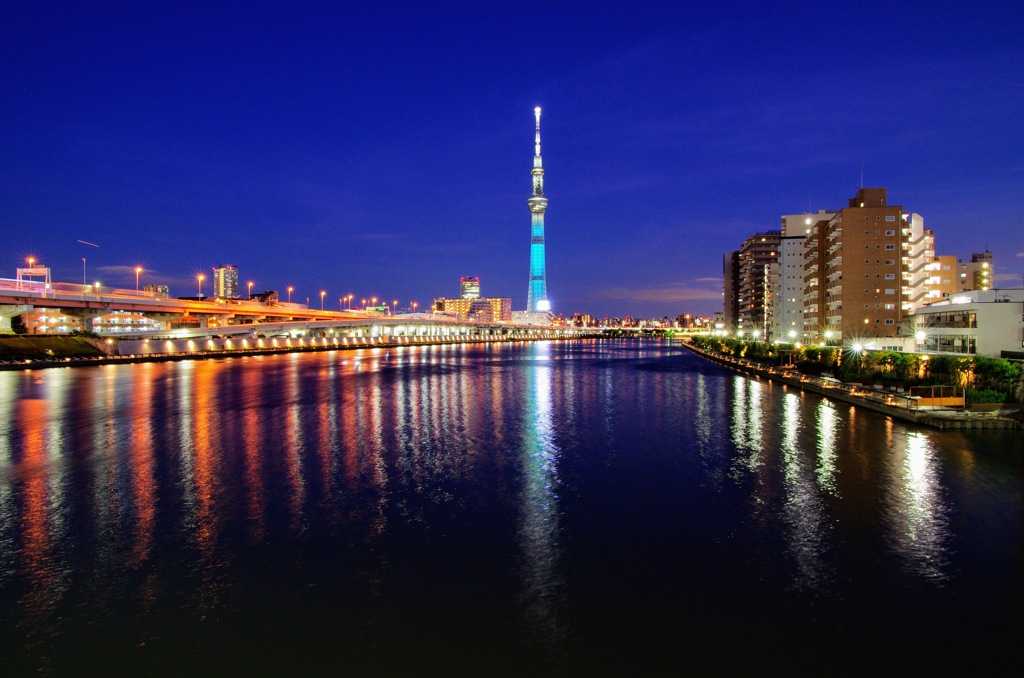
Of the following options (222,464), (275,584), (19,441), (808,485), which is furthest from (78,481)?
(808,485)

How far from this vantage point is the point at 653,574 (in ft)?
30.9

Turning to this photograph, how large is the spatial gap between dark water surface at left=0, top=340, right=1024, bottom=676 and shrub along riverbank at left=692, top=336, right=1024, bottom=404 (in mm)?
3554

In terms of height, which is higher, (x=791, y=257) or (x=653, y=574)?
(x=791, y=257)

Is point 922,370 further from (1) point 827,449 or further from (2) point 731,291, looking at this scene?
(2) point 731,291

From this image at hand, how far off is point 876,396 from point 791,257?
67.3m

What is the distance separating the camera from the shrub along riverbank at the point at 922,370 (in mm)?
23188

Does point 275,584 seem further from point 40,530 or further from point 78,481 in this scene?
point 78,481

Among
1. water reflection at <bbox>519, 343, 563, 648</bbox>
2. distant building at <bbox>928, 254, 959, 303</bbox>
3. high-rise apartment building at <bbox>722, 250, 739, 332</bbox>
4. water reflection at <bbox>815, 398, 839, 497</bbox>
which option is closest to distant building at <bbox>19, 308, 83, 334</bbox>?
water reflection at <bbox>519, 343, 563, 648</bbox>

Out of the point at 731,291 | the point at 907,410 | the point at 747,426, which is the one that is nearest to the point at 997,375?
the point at 907,410

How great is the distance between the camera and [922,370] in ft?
94.9

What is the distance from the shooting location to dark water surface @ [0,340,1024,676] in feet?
23.9

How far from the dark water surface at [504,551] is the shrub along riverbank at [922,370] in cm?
355

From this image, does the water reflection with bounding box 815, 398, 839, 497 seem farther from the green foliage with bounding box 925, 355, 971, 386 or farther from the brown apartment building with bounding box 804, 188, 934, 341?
the brown apartment building with bounding box 804, 188, 934, 341

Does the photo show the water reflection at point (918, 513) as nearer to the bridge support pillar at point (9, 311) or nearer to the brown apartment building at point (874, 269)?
the brown apartment building at point (874, 269)
